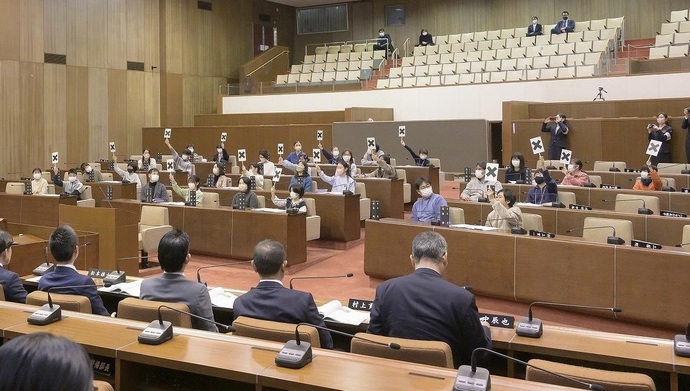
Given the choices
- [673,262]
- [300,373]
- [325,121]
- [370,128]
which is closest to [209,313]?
[300,373]

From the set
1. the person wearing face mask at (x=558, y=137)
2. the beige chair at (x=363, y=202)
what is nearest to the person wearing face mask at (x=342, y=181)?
the beige chair at (x=363, y=202)

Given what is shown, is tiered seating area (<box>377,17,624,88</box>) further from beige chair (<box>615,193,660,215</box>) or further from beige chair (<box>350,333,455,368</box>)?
beige chair (<box>350,333,455,368</box>)

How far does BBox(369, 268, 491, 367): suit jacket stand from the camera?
3.02 meters

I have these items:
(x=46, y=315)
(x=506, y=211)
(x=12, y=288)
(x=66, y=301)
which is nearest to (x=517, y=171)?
(x=506, y=211)

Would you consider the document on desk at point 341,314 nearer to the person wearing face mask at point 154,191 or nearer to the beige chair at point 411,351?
the beige chair at point 411,351

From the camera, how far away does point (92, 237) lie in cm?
725

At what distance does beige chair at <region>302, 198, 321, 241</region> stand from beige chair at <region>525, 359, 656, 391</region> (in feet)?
22.6

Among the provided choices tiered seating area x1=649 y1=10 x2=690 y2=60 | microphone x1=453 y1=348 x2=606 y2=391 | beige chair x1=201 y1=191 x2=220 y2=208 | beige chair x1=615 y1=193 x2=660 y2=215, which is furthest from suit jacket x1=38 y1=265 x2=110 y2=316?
tiered seating area x1=649 y1=10 x2=690 y2=60

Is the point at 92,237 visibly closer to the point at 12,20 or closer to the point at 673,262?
the point at 673,262

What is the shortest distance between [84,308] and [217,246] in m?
5.65

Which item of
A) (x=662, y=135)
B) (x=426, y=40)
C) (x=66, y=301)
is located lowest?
(x=66, y=301)

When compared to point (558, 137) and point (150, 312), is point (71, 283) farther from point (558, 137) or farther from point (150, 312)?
point (558, 137)

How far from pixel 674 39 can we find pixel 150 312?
15.2 meters

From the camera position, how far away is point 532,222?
732 cm
